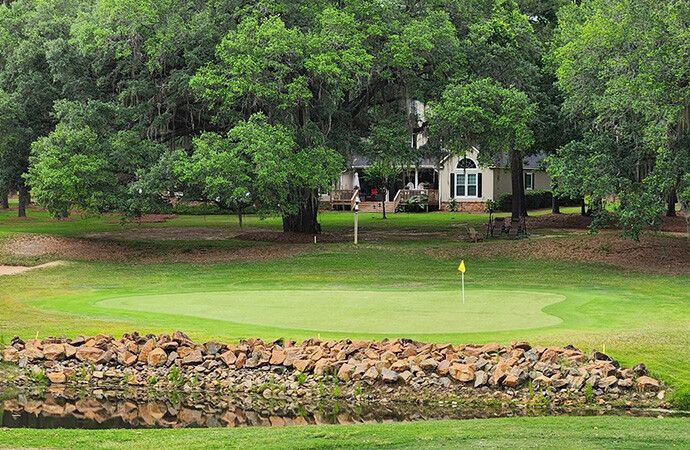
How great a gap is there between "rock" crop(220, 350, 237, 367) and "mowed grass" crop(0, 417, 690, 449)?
460 cm

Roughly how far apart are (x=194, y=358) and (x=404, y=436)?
6.54 meters

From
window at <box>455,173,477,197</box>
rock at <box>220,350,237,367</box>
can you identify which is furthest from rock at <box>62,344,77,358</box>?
window at <box>455,173,477,197</box>

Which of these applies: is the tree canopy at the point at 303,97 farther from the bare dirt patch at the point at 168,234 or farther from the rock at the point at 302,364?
the rock at the point at 302,364

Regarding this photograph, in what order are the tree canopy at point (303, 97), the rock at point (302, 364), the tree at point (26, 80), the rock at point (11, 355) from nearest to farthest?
the rock at point (302, 364) → the rock at point (11, 355) → the tree canopy at point (303, 97) → the tree at point (26, 80)

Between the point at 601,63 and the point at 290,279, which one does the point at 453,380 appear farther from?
the point at 601,63

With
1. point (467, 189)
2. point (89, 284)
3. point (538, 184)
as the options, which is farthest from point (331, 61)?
point (538, 184)

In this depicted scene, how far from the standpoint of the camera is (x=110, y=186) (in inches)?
1399

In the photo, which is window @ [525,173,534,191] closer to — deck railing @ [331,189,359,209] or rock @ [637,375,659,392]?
deck railing @ [331,189,359,209]

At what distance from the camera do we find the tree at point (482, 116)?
3575 cm

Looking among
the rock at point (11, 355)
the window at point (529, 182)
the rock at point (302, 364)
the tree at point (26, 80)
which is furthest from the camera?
the window at point (529, 182)

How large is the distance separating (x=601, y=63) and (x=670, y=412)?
2067 cm

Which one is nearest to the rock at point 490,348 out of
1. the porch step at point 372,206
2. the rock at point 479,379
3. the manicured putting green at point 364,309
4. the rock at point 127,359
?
the rock at point 479,379

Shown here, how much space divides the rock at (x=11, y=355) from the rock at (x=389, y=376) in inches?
263

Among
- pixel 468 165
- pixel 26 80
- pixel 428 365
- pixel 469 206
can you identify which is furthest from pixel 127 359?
pixel 468 165
